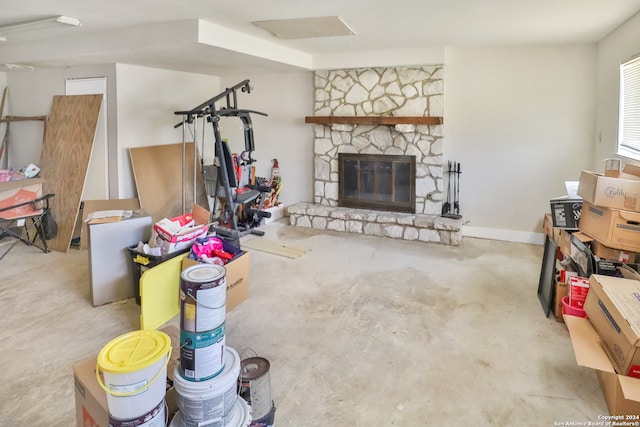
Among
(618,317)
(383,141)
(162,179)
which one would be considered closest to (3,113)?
(162,179)

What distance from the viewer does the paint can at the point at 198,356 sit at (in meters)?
1.50

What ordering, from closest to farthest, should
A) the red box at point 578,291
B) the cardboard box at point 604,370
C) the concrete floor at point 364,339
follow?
the cardboard box at point 604,370
the concrete floor at point 364,339
the red box at point 578,291

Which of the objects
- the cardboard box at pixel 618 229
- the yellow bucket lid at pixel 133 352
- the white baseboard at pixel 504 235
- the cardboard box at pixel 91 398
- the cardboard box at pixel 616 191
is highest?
the cardboard box at pixel 616 191

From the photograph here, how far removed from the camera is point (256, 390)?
1.75 m

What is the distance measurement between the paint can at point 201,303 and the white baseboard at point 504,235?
13.6 feet

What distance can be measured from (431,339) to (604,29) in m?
3.26

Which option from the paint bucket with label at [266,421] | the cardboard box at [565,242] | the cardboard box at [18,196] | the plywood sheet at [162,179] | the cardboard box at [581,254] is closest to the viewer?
the paint bucket with label at [266,421]

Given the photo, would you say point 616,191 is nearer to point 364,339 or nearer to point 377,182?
point 364,339

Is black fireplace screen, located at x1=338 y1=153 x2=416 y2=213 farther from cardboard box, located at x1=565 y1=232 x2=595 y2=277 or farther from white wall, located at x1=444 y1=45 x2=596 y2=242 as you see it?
cardboard box, located at x1=565 y1=232 x2=595 y2=277

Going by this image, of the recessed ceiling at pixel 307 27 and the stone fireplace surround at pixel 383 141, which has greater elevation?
the recessed ceiling at pixel 307 27

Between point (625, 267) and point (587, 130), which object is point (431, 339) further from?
point (587, 130)

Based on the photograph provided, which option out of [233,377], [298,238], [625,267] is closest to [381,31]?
[298,238]

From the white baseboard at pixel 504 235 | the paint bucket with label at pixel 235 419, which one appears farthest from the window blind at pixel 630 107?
the paint bucket with label at pixel 235 419

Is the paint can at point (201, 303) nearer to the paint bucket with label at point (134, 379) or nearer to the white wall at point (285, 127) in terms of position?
the paint bucket with label at point (134, 379)
